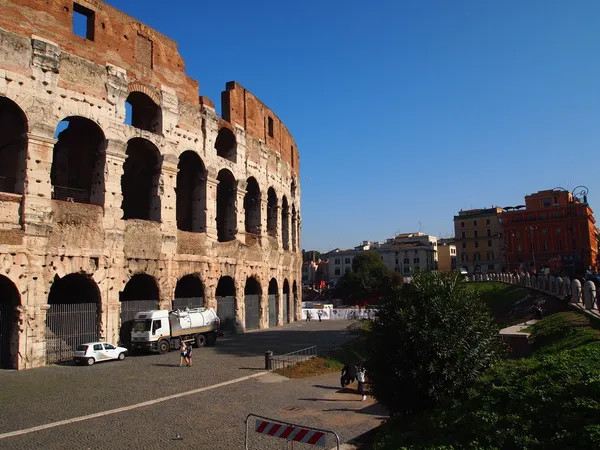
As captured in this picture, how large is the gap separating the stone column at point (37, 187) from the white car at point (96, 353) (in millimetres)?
4649

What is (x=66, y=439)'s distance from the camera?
1034 centimetres

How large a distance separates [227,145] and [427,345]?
23655 millimetres

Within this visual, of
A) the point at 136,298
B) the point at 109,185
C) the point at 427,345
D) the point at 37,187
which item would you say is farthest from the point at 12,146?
the point at 427,345

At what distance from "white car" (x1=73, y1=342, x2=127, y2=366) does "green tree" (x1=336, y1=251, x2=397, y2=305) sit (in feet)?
168

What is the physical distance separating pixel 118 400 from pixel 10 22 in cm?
1480

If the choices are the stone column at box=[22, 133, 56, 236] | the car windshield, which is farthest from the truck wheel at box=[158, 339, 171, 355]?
the stone column at box=[22, 133, 56, 236]

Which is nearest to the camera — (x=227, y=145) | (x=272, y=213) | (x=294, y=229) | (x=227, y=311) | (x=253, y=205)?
(x=227, y=311)

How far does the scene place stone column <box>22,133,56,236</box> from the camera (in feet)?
60.7

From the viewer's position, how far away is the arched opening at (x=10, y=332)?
17.8 metres

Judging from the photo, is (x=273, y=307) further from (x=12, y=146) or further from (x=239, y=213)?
(x=12, y=146)

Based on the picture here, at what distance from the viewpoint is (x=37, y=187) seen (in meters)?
18.9

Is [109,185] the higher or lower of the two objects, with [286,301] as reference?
higher

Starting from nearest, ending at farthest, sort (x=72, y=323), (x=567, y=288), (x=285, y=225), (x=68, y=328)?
1. (x=68, y=328)
2. (x=72, y=323)
3. (x=567, y=288)
4. (x=285, y=225)

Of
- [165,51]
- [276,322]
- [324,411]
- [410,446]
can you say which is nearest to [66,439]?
[324,411]
